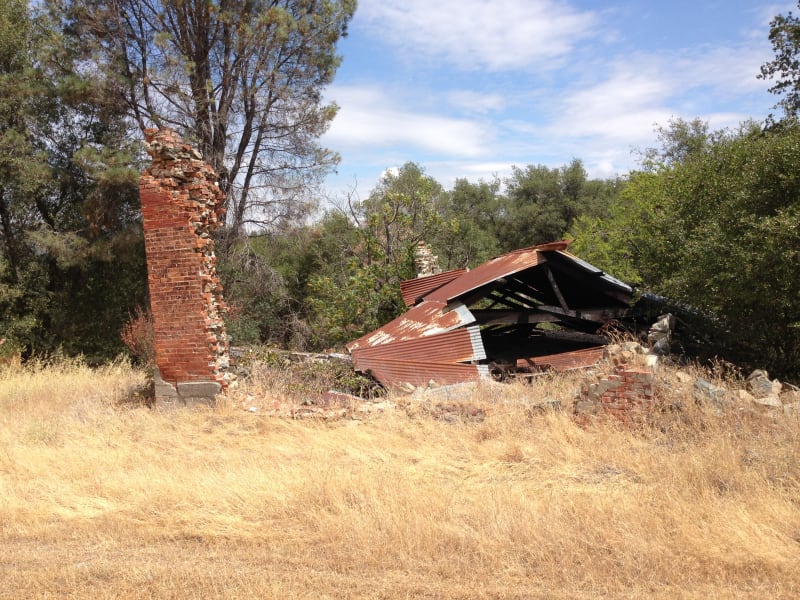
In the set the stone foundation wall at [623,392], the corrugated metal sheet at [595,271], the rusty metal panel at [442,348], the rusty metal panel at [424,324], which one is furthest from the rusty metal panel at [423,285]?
the stone foundation wall at [623,392]

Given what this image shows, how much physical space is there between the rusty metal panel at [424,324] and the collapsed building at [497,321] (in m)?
0.02

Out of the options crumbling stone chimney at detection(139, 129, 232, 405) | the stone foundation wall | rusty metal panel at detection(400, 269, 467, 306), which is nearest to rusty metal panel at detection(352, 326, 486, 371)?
the stone foundation wall

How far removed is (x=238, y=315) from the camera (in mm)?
17938

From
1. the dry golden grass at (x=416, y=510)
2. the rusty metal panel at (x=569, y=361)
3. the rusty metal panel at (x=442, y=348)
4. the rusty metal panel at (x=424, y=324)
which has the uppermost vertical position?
the rusty metal panel at (x=424, y=324)

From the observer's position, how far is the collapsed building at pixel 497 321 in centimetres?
953

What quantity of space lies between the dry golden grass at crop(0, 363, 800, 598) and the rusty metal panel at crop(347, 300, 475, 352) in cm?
243

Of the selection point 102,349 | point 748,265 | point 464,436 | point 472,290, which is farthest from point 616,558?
point 102,349

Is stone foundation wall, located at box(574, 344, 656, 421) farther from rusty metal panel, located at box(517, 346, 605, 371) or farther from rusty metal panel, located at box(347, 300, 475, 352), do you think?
rusty metal panel, located at box(517, 346, 605, 371)

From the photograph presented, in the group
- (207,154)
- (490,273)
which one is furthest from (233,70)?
(490,273)

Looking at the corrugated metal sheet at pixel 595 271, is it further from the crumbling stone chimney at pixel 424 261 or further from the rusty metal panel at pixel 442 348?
the crumbling stone chimney at pixel 424 261

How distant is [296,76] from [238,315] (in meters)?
7.78

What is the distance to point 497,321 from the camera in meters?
12.0

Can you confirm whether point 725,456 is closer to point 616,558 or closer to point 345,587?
point 616,558

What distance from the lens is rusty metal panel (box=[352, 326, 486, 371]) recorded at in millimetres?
9445
